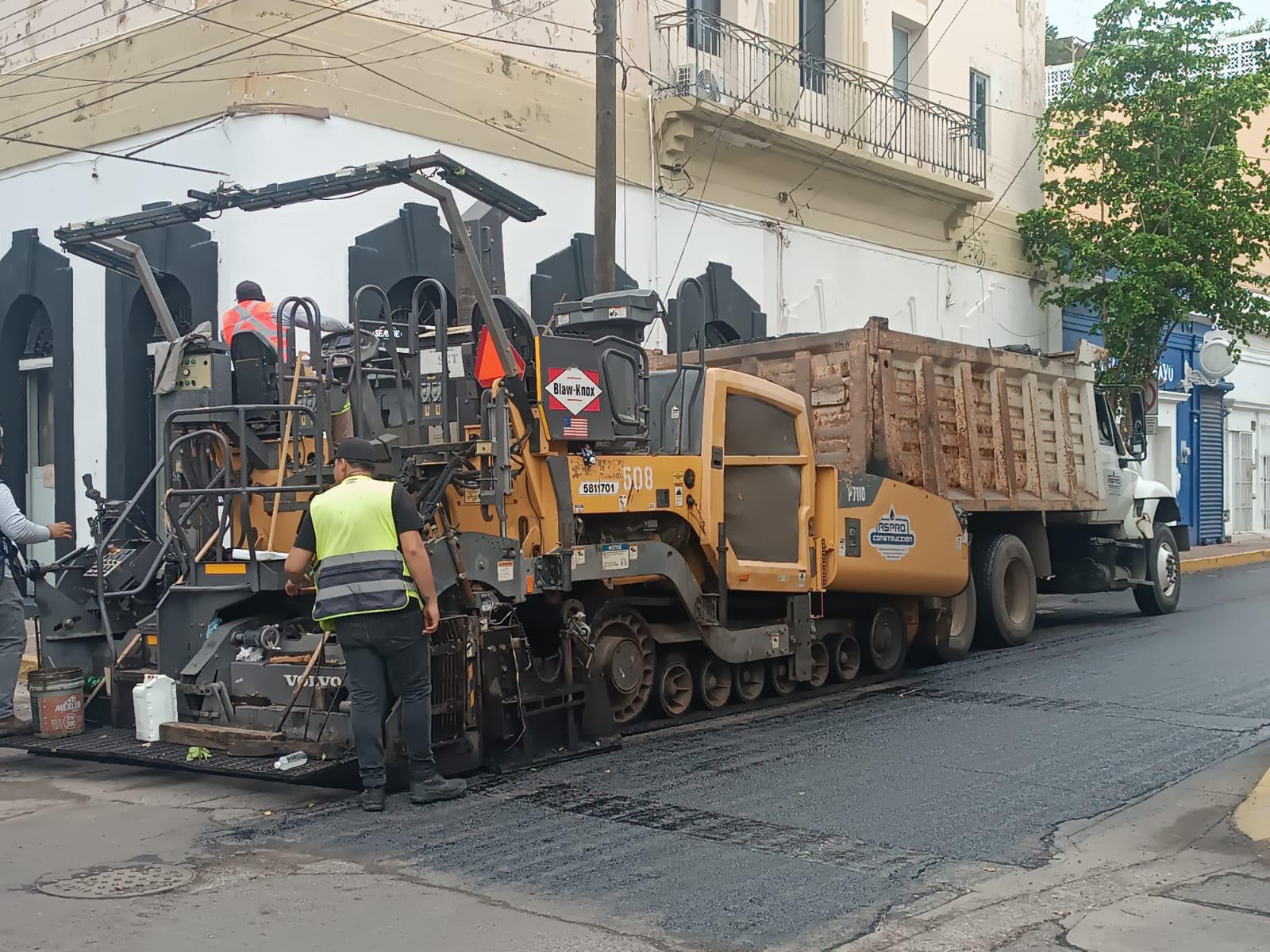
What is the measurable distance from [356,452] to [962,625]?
6919 mm

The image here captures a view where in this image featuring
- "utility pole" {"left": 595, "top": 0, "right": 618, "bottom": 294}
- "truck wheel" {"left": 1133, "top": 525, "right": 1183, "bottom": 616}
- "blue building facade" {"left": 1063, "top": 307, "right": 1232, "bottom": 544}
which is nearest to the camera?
"utility pole" {"left": 595, "top": 0, "right": 618, "bottom": 294}

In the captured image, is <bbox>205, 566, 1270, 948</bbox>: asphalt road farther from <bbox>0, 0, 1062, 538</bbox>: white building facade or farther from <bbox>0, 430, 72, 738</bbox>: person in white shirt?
<bbox>0, 0, 1062, 538</bbox>: white building facade

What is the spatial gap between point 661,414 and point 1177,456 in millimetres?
22289

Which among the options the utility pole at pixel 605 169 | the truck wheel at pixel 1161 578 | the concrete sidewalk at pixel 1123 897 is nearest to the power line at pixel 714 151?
the utility pole at pixel 605 169

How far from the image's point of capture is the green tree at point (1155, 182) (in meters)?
21.5

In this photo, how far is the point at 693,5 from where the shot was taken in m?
17.4

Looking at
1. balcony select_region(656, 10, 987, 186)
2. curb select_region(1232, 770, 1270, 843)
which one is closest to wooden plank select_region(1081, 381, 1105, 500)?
balcony select_region(656, 10, 987, 186)

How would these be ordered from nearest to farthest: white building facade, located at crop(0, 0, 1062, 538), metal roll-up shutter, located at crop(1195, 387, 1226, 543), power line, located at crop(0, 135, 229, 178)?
white building facade, located at crop(0, 0, 1062, 538) → power line, located at crop(0, 135, 229, 178) → metal roll-up shutter, located at crop(1195, 387, 1226, 543)

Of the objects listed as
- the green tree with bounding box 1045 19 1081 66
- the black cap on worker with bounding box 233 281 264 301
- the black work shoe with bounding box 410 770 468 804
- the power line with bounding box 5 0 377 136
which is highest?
the green tree with bounding box 1045 19 1081 66

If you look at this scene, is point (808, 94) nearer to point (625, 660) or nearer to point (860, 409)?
point (860, 409)

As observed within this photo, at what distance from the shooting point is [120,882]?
5574mm

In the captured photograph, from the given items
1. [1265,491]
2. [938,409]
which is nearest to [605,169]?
[938,409]

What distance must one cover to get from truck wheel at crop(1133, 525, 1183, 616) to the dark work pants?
10934 mm

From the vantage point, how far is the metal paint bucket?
7.90 m
